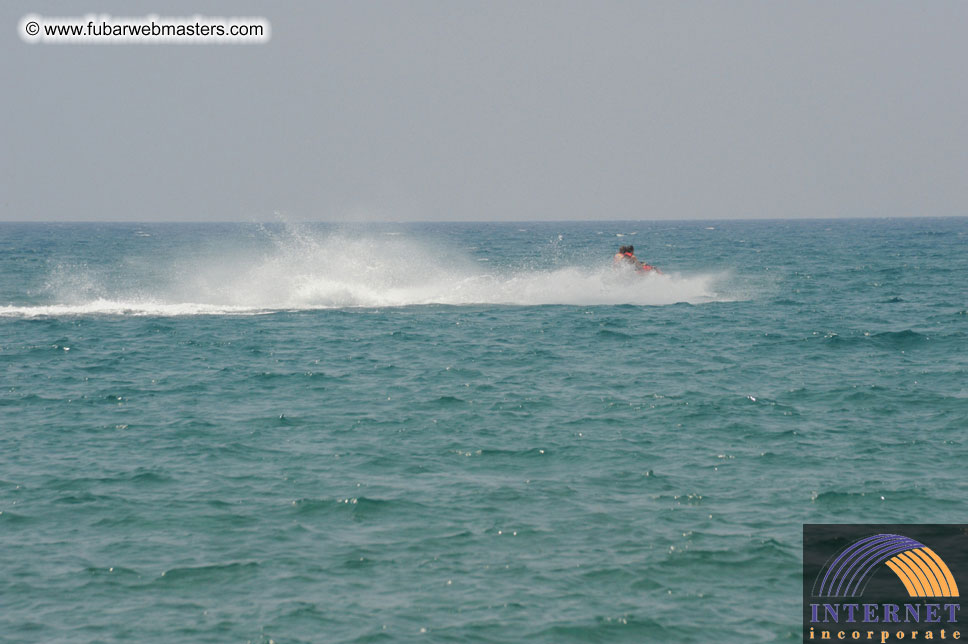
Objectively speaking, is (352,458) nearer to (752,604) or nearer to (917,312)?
(752,604)

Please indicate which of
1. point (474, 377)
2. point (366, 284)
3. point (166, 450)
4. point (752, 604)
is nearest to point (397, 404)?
point (474, 377)

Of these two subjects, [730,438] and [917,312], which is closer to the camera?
[730,438]

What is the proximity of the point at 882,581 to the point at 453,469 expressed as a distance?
763cm

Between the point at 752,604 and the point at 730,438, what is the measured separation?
754 centimetres

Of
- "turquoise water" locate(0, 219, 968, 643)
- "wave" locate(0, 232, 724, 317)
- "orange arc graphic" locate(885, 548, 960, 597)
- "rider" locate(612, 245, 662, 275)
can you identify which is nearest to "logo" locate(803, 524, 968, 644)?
"orange arc graphic" locate(885, 548, 960, 597)

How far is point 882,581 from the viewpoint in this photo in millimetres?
12508

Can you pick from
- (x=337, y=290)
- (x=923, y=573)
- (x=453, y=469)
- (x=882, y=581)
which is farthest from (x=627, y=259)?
(x=882, y=581)

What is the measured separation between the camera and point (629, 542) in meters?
13.5

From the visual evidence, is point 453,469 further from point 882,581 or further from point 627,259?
point 627,259

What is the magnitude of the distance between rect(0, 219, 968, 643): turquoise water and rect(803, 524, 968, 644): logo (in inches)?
13.7

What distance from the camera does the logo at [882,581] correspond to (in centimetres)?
1133

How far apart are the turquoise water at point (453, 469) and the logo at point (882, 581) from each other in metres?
0.35

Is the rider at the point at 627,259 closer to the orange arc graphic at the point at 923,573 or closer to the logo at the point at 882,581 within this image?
the logo at the point at 882,581

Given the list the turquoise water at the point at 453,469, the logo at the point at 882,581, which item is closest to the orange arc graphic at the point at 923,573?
the logo at the point at 882,581
